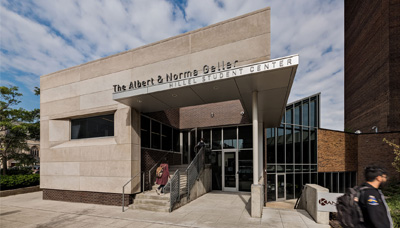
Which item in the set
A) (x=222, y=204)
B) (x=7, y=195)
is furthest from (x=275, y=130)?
(x=7, y=195)

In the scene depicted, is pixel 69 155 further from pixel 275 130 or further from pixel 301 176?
pixel 301 176

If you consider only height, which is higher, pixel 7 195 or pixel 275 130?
pixel 275 130

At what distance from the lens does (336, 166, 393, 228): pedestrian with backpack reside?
2629 mm

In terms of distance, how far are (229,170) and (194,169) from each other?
4.04 m

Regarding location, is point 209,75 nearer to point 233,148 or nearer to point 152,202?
point 152,202

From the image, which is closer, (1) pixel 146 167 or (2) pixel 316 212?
(2) pixel 316 212

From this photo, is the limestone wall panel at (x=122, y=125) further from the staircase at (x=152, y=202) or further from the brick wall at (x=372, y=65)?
the brick wall at (x=372, y=65)

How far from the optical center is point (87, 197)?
10039 mm

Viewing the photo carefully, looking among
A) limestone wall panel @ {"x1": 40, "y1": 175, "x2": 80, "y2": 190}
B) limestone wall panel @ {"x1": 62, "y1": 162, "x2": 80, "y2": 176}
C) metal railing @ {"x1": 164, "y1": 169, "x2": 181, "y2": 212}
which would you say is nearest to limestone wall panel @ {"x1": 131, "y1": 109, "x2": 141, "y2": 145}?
metal railing @ {"x1": 164, "y1": 169, "x2": 181, "y2": 212}

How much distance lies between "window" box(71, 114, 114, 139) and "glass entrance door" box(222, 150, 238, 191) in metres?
7.07

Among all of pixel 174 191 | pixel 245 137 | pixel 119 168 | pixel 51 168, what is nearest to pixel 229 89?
pixel 174 191

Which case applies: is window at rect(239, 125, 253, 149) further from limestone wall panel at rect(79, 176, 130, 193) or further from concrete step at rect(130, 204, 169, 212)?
limestone wall panel at rect(79, 176, 130, 193)

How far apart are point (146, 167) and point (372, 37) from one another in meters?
26.5

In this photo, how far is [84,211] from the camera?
28.0ft
